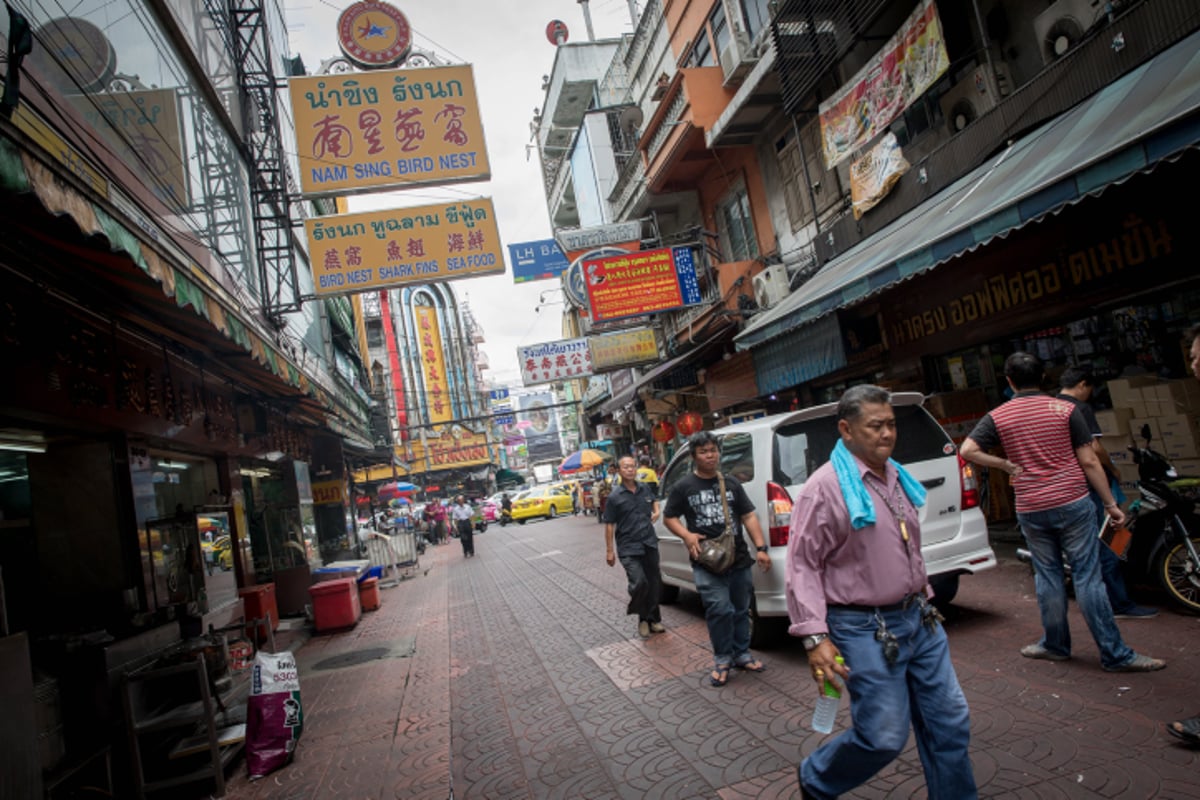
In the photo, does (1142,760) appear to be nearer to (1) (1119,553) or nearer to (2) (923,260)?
(1) (1119,553)

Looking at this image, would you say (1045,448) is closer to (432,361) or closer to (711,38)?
(711,38)

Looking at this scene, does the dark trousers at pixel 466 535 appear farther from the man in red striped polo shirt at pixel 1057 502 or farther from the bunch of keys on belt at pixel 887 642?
the bunch of keys on belt at pixel 887 642

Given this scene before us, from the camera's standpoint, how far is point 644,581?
21.0ft

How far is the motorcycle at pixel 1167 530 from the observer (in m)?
4.55

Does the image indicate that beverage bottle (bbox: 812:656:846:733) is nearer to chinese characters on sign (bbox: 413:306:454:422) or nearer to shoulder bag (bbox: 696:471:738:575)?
shoulder bag (bbox: 696:471:738:575)

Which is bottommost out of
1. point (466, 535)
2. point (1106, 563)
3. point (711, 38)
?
point (466, 535)

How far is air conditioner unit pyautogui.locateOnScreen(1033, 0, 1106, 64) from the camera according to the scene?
22.2ft

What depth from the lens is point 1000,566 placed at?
22.9 ft

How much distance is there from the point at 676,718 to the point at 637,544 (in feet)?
7.24

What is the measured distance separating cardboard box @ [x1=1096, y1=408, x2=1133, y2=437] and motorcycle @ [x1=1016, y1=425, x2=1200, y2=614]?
5.46 feet

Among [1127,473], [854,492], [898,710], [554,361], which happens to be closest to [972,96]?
[1127,473]

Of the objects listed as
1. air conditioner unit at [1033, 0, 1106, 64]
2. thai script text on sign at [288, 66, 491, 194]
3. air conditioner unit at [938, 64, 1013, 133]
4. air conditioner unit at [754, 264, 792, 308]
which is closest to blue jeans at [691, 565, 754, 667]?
air conditioner unit at [1033, 0, 1106, 64]

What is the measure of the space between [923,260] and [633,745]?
5482 mm

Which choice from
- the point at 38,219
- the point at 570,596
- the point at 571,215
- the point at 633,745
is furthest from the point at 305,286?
the point at 571,215
